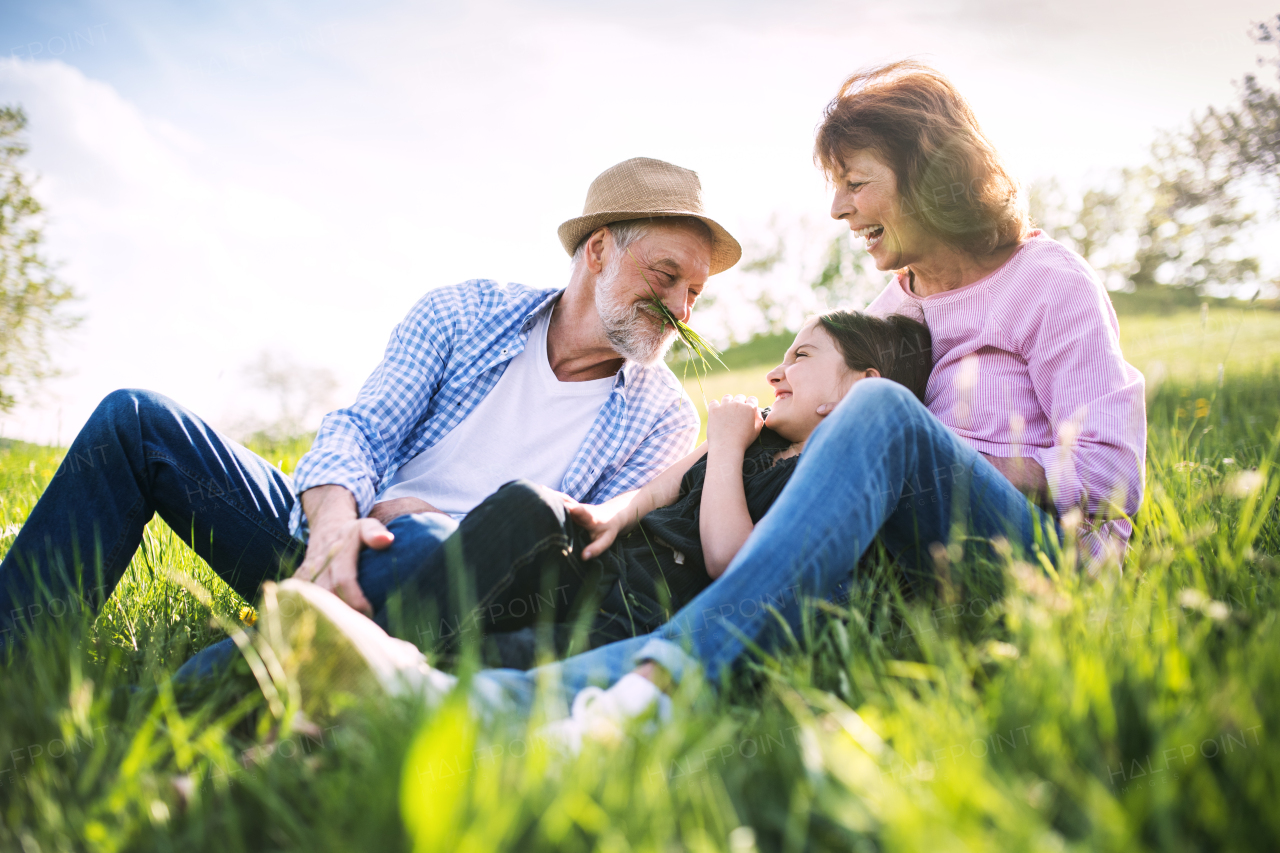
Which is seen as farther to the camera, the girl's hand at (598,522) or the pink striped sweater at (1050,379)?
the girl's hand at (598,522)

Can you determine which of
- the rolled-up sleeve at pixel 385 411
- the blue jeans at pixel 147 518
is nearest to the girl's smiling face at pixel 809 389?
the blue jeans at pixel 147 518

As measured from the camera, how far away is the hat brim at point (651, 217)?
3090 millimetres

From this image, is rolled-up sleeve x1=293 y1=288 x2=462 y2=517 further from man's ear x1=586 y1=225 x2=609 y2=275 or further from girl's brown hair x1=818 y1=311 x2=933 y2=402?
girl's brown hair x1=818 y1=311 x2=933 y2=402

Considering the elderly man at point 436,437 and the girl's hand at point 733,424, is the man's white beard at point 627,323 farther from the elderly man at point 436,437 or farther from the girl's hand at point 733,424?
the girl's hand at point 733,424

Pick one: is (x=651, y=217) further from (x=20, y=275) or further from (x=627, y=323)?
(x=20, y=275)

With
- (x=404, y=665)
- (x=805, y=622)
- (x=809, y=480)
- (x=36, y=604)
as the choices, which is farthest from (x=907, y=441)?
(x=36, y=604)

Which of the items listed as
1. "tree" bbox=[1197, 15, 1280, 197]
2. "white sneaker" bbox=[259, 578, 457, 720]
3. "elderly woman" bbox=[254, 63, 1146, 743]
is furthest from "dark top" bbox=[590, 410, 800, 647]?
"tree" bbox=[1197, 15, 1280, 197]

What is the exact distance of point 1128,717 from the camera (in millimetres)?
1129

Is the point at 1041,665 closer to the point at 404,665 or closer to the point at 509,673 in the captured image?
the point at 509,673

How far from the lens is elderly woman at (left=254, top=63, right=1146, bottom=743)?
1.57 meters

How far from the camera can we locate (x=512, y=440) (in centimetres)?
294

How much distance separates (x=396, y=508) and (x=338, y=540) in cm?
42

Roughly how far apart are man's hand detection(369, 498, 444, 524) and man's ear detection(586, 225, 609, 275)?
1348mm

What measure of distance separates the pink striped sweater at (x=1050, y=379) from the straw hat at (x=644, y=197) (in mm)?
1089
